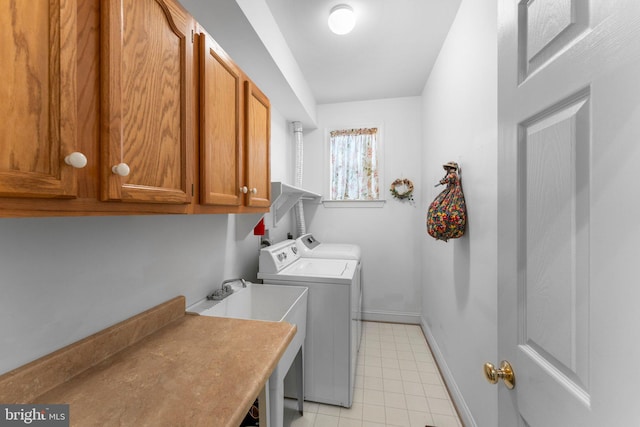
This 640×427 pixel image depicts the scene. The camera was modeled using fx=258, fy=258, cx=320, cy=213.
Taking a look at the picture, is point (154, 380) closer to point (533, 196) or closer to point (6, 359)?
point (6, 359)

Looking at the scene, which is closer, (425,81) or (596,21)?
(596,21)

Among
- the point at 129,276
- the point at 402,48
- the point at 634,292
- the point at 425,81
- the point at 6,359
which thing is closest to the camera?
the point at 634,292

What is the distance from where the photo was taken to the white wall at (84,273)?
28.9 inches

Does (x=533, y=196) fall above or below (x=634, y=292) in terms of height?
above

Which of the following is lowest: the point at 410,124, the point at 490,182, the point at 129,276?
the point at 129,276

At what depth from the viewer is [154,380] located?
81 centimetres

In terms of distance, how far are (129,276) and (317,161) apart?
2738 mm

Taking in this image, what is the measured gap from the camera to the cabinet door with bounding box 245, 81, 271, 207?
1386mm

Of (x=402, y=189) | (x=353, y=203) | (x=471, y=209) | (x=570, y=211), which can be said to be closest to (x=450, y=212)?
(x=471, y=209)

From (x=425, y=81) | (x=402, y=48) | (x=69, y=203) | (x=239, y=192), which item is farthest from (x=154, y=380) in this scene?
(x=425, y=81)

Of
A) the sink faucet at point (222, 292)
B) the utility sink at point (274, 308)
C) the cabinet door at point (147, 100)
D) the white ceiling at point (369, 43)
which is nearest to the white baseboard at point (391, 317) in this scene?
the utility sink at point (274, 308)

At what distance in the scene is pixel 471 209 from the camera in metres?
1.66

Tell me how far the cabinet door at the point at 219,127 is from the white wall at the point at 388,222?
2288 mm

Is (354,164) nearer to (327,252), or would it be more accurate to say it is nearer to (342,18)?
(327,252)
